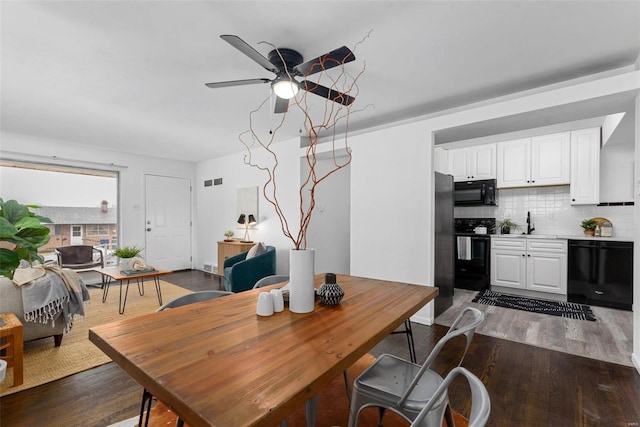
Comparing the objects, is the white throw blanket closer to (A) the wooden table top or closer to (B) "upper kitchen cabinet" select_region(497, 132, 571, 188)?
(A) the wooden table top

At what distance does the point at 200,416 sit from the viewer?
0.65m

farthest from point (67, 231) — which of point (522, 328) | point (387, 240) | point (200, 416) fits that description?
point (522, 328)

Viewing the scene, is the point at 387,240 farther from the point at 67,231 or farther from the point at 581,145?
the point at 67,231

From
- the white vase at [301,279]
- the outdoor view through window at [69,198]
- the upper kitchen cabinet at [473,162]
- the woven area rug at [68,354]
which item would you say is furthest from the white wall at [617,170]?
the outdoor view through window at [69,198]

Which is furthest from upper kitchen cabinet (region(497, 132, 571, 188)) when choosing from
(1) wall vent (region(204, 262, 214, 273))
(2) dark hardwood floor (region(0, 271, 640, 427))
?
(1) wall vent (region(204, 262, 214, 273))

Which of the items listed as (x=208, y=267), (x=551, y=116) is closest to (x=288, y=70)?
(x=551, y=116)

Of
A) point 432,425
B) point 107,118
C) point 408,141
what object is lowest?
point 432,425

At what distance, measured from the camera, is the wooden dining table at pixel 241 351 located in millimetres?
710

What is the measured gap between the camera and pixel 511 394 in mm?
1938

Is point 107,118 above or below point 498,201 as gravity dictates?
above

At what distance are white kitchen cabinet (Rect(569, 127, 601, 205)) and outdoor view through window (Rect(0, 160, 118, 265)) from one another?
7.39m

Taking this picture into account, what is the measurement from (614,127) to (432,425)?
12.9ft

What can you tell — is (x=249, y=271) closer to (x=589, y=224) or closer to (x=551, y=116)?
(x=551, y=116)

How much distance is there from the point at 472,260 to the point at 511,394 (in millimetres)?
2784
